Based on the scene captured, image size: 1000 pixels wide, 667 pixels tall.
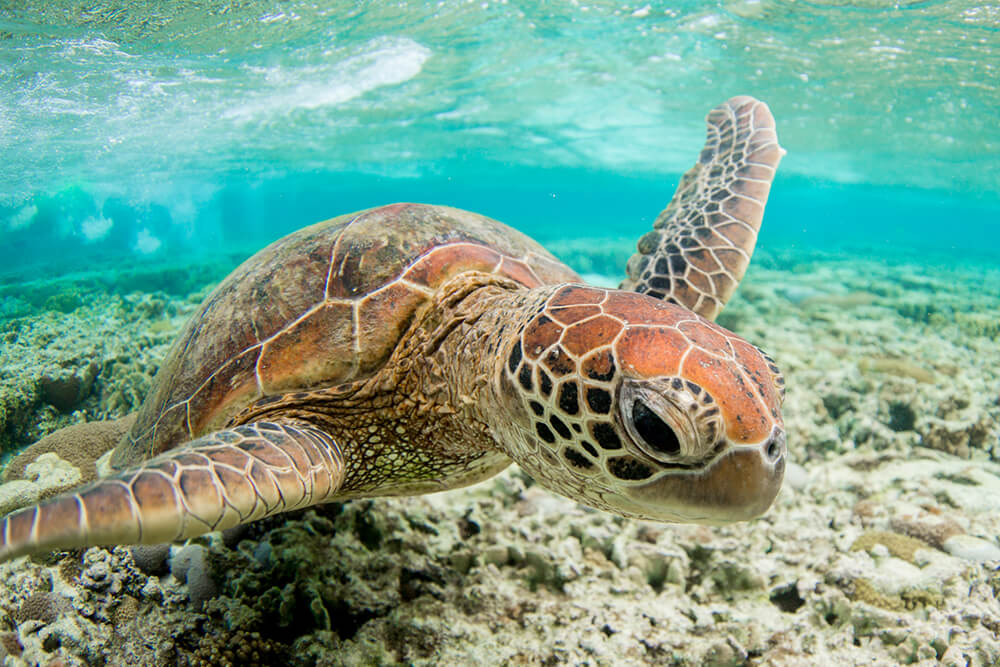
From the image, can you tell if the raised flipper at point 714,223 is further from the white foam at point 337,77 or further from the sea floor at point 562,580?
the white foam at point 337,77

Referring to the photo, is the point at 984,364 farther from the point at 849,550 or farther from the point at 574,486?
the point at 574,486

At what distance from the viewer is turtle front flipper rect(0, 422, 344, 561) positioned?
104 cm

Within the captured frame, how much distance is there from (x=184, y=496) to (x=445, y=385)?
82 centimetres

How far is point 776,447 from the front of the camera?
1.10 m

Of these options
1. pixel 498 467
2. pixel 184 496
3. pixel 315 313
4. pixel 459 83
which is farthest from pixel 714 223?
pixel 459 83

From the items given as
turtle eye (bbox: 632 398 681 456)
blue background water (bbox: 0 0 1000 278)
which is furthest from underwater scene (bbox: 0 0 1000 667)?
blue background water (bbox: 0 0 1000 278)

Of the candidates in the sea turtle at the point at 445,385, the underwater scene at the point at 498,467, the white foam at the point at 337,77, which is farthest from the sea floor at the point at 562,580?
the white foam at the point at 337,77

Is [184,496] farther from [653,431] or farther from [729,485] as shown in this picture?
[729,485]

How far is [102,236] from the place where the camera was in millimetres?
50219

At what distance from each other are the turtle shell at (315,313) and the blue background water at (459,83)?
9167mm

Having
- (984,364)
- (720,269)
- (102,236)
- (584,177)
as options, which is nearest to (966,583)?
(720,269)

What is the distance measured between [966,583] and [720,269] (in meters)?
1.56

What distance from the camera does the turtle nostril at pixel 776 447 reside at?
108cm

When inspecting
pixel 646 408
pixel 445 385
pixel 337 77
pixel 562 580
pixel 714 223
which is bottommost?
pixel 562 580
